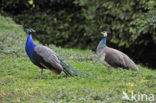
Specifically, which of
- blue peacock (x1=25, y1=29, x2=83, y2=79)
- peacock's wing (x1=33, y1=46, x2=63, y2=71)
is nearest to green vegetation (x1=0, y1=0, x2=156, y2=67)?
blue peacock (x1=25, y1=29, x2=83, y2=79)

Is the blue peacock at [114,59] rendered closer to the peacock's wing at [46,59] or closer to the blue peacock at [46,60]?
the blue peacock at [46,60]

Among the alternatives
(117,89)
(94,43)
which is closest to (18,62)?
(117,89)

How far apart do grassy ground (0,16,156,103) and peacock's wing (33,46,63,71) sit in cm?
32

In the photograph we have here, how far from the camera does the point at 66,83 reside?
8.85 meters

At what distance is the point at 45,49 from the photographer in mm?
9578

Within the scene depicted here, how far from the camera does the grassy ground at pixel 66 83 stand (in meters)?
7.46

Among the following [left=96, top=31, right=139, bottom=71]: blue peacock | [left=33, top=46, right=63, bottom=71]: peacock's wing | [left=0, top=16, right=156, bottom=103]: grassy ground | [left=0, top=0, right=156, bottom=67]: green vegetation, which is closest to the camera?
[left=0, top=16, right=156, bottom=103]: grassy ground

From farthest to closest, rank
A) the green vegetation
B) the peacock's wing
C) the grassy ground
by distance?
the green vegetation, the peacock's wing, the grassy ground

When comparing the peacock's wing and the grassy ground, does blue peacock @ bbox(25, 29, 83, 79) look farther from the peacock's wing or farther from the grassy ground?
the grassy ground

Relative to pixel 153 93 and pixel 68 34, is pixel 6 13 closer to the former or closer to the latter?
pixel 68 34

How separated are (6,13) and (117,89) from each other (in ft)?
46.9

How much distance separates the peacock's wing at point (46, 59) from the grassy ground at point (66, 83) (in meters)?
0.32

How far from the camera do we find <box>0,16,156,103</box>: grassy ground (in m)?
7.46

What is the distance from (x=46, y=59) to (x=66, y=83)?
0.92 metres
